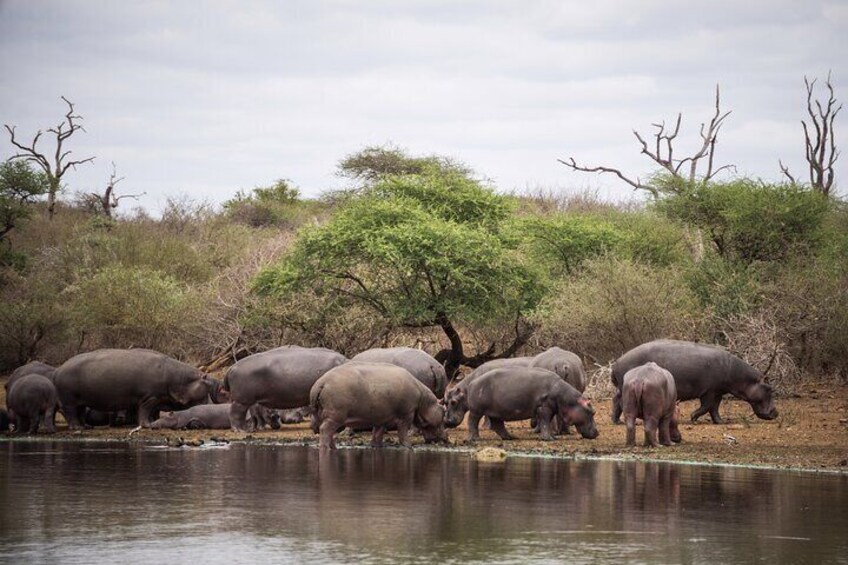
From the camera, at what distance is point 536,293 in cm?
3228

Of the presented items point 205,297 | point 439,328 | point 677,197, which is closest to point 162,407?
point 205,297

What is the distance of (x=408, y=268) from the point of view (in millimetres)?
30969

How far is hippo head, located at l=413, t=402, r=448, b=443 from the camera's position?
20747 mm

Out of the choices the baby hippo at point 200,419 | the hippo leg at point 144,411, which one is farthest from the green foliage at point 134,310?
the baby hippo at point 200,419

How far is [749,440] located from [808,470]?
13.3ft

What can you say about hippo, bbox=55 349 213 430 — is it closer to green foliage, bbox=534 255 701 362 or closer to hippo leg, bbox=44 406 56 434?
hippo leg, bbox=44 406 56 434

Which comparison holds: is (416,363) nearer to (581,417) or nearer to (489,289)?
(581,417)

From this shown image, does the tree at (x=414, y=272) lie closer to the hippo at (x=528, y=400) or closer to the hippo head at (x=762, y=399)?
the hippo head at (x=762, y=399)

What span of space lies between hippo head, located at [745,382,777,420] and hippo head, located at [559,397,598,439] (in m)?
4.29

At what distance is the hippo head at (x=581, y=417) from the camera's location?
21.3m

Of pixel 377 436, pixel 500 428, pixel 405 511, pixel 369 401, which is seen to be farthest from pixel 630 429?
pixel 405 511

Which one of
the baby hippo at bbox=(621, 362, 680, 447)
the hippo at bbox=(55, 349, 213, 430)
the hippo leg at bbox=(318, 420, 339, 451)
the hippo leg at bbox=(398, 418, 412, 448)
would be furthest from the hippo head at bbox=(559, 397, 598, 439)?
the hippo at bbox=(55, 349, 213, 430)

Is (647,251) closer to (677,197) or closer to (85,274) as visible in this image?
(677,197)

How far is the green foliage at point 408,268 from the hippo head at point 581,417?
923 cm
